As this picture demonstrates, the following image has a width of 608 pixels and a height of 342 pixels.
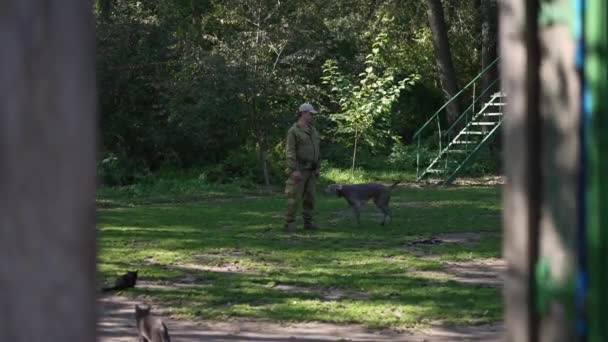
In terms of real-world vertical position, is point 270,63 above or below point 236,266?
above

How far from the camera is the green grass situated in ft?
33.2

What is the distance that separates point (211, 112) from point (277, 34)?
277 centimetres

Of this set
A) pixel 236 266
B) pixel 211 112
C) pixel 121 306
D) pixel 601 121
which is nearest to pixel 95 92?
pixel 601 121

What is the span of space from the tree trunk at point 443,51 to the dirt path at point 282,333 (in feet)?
80.4

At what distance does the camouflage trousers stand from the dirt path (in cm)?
695

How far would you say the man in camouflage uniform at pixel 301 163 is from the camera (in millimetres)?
16578

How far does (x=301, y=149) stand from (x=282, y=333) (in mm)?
7821

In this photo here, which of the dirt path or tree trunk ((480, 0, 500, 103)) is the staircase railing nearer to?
tree trunk ((480, 0, 500, 103))

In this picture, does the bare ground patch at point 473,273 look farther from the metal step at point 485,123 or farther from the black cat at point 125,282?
the metal step at point 485,123

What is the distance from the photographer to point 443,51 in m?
34.0

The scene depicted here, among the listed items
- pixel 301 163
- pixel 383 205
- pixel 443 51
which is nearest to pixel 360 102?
pixel 443 51

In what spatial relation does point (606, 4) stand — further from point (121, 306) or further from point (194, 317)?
point (121, 306)

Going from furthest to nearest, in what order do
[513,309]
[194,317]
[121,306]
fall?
[121,306] < [194,317] < [513,309]

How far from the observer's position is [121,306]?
10609 millimetres
